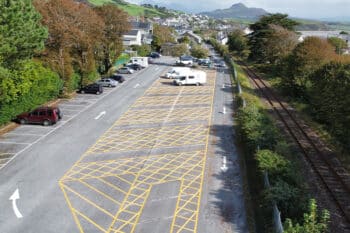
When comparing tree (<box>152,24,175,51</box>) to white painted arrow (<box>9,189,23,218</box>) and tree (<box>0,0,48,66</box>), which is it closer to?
tree (<box>0,0,48,66</box>)

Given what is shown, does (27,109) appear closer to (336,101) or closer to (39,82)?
(39,82)

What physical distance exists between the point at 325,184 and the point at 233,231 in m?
7.54

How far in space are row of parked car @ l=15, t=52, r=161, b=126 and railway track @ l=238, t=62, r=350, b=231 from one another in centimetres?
1891

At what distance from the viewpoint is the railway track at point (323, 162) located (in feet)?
64.1

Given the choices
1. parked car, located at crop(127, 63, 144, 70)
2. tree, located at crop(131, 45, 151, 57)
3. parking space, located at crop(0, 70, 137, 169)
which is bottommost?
parking space, located at crop(0, 70, 137, 169)

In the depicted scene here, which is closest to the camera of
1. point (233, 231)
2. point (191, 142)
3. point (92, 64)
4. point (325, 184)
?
point (233, 231)

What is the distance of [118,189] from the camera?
20.1m

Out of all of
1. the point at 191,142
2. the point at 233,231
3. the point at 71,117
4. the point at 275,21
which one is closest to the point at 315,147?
the point at 191,142

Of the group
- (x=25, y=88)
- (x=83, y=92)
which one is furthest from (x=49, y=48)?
(x=25, y=88)

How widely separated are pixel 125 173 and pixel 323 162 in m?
12.4

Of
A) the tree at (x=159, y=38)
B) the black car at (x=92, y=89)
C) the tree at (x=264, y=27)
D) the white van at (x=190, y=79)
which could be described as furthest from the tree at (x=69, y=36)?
the tree at (x=159, y=38)

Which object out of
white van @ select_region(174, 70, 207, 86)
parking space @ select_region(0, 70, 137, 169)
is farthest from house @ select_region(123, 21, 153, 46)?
parking space @ select_region(0, 70, 137, 169)

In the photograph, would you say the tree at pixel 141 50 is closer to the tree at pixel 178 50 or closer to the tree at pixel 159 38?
the tree at pixel 178 50

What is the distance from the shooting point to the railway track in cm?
1952
